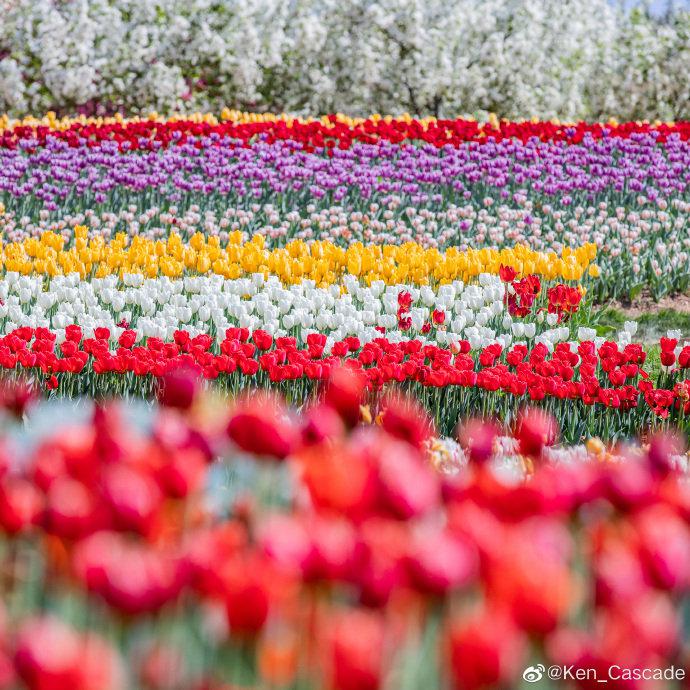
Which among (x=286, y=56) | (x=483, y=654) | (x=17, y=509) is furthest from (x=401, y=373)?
(x=286, y=56)

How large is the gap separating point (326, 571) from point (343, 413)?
74 centimetres

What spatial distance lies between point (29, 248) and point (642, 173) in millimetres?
6336

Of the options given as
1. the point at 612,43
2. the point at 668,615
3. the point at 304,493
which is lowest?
the point at 612,43

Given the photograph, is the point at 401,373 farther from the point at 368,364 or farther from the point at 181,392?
the point at 181,392

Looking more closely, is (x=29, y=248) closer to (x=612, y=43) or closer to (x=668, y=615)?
(x=668, y=615)

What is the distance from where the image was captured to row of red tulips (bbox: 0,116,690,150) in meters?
11.9

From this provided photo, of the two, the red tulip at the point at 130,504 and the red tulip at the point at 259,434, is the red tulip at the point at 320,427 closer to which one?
the red tulip at the point at 259,434

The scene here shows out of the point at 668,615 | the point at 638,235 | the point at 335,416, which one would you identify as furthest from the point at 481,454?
the point at 638,235

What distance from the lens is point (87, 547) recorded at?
4.36ft

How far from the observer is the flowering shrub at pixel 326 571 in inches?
47.8

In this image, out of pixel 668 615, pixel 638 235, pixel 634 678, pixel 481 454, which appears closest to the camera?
pixel 634 678

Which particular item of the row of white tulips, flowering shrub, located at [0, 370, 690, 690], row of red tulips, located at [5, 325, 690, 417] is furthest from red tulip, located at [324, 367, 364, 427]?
the row of white tulips

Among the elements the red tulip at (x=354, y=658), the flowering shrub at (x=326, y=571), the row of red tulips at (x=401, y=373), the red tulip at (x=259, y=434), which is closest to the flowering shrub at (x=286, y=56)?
the row of red tulips at (x=401, y=373)

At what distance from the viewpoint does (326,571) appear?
53.1 inches
